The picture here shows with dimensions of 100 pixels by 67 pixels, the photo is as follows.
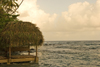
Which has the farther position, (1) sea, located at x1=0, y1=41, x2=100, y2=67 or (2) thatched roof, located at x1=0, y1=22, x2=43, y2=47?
(1) sea, located at x1=0, y1=41, x2=100, y2=67

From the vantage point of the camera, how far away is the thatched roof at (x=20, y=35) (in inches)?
495

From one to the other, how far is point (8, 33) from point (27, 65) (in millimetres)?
3540

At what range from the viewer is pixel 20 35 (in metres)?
12.9

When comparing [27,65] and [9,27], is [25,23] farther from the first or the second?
[27,65]

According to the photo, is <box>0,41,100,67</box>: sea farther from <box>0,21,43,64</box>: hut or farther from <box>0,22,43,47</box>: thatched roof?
<box>0,22,43,47</box>: thatched roof

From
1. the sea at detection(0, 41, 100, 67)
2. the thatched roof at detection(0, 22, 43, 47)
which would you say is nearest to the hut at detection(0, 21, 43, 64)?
the thatched roof at detection(0, 22, 43, 47)

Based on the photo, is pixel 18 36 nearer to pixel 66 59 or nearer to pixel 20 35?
pixel 20 35

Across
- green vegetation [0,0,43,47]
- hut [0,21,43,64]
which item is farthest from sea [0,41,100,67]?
green vegetation [0,0,43,47]

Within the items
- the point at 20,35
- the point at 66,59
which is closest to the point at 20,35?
the point at 20,35

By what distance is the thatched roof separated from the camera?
1257 centimetres

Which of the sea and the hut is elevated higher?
the hut

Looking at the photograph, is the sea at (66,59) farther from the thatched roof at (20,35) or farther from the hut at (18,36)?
the thatched roof at (20,35)

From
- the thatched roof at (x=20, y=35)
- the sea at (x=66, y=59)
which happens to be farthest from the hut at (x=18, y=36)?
the sea at (x=66, y=59)

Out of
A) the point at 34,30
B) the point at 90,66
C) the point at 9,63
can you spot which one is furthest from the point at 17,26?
the point at 90,66
